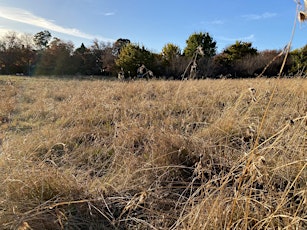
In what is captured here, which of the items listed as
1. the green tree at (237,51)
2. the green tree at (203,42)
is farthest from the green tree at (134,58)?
the green tree at (237,51)

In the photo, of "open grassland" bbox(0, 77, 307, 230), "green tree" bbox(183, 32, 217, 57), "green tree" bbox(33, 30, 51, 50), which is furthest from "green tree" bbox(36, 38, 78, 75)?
"open grassland" bbox(0, 77, 307, 230)

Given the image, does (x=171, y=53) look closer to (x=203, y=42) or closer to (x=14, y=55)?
(x=203, y=42)

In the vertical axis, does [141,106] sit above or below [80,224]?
above

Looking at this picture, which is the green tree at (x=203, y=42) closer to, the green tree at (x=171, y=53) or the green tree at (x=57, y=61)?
the green tree at (x=171, y=53)

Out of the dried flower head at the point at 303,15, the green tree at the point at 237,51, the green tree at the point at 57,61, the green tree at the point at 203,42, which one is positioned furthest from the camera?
the green tree at the point at 57,61

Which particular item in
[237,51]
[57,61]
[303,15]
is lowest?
[303,15]

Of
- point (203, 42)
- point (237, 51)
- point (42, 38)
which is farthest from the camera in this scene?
point (42, 38)

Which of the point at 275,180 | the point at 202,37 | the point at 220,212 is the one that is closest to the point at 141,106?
the point at 275,180

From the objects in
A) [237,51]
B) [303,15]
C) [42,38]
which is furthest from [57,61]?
[303,15]

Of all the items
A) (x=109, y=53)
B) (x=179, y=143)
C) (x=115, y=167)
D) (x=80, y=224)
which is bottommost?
(x=80, y=224)

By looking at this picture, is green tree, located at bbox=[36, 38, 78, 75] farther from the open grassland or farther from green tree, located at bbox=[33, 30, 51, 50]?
the open grassland

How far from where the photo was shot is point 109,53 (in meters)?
23.0

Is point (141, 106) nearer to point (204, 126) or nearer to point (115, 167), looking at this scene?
point (204, 126)

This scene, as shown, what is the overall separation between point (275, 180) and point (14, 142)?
2.04 meters
